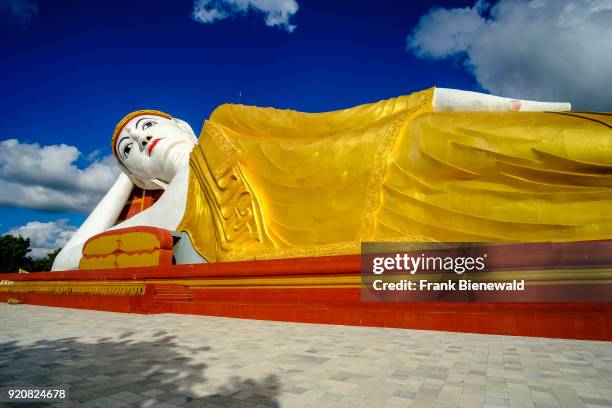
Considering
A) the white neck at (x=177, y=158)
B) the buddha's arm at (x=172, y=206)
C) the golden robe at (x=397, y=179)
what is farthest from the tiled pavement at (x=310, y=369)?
the white neck at (x=177, y=158)

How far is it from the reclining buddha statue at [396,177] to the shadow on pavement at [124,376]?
10.2 feet

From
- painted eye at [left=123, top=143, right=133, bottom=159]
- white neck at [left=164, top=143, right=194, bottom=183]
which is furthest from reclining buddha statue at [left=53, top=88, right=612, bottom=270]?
painted eye at [left=123, top=143, right=133, bottom=159]

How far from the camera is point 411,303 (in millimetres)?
4621

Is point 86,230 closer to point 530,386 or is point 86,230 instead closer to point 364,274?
point 364,274

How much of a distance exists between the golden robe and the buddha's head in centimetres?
218

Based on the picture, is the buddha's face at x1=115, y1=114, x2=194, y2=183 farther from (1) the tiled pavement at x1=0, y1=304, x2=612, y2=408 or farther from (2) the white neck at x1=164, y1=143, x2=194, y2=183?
(1) the tiled pavement at x1=0, y1=304, x2=612, y2=408

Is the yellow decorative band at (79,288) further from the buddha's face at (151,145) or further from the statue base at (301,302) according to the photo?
the buddha's face at (151,145)

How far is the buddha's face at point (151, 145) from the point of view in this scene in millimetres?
10133

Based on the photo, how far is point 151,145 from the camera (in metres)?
10.2

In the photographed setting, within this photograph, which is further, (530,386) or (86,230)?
(86,230)

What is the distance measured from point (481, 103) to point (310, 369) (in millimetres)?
4925

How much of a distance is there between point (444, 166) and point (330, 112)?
2.67m

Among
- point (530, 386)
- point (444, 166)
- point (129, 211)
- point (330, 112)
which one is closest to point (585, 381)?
point (530, 386)

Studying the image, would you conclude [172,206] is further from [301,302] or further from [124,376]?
[124,376]
